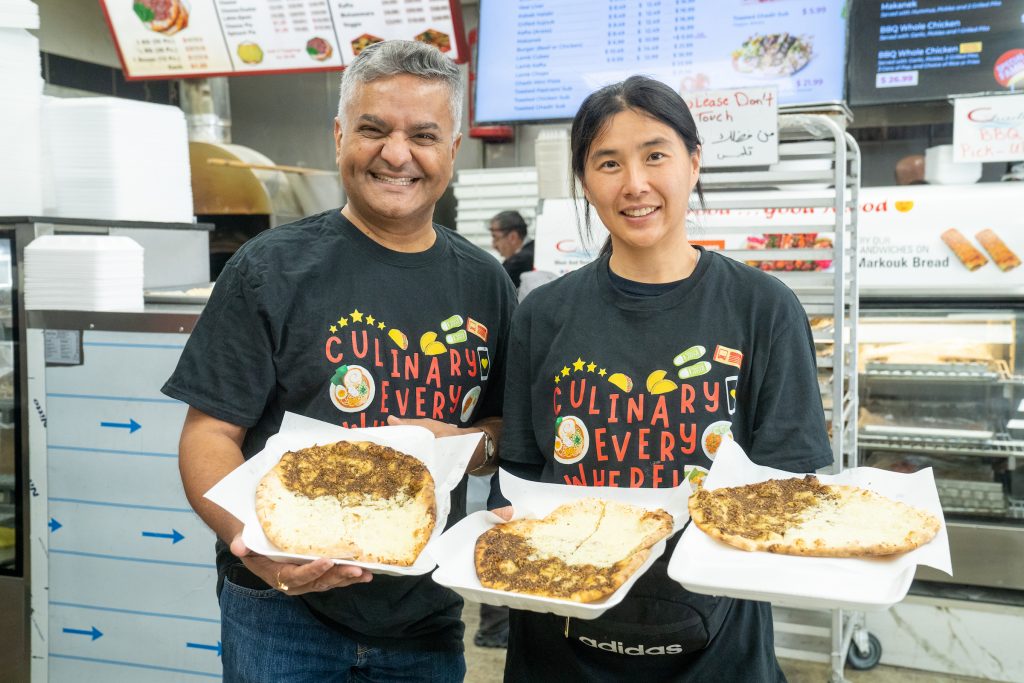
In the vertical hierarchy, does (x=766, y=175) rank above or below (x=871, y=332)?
above

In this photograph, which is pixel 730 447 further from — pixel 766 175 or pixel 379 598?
pixel 766 175

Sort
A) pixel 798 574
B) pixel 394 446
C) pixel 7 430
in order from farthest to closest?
1. pixel 7 430
2. pixel 394 446
3. pixel 798 574

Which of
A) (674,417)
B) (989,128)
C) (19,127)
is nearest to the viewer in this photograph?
(674,417)

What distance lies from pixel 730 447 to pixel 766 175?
1.90 meters

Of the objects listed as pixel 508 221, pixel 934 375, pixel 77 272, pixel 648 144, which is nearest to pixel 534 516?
pixel 648 144

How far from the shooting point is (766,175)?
301cm

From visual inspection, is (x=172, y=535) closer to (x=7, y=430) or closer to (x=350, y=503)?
(x=7, y=430)

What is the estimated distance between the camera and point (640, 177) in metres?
1.42

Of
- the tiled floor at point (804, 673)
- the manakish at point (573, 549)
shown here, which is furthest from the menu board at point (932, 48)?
the manakish at point (573, 549)

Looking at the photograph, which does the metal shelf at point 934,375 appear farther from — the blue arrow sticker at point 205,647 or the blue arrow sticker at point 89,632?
the blue arrow sticker at point 89,632

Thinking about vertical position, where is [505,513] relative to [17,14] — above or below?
below

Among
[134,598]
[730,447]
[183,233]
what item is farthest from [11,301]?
[730,447]

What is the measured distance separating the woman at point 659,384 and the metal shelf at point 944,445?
2180 millimetres

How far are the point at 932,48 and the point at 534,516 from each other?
326 cm
